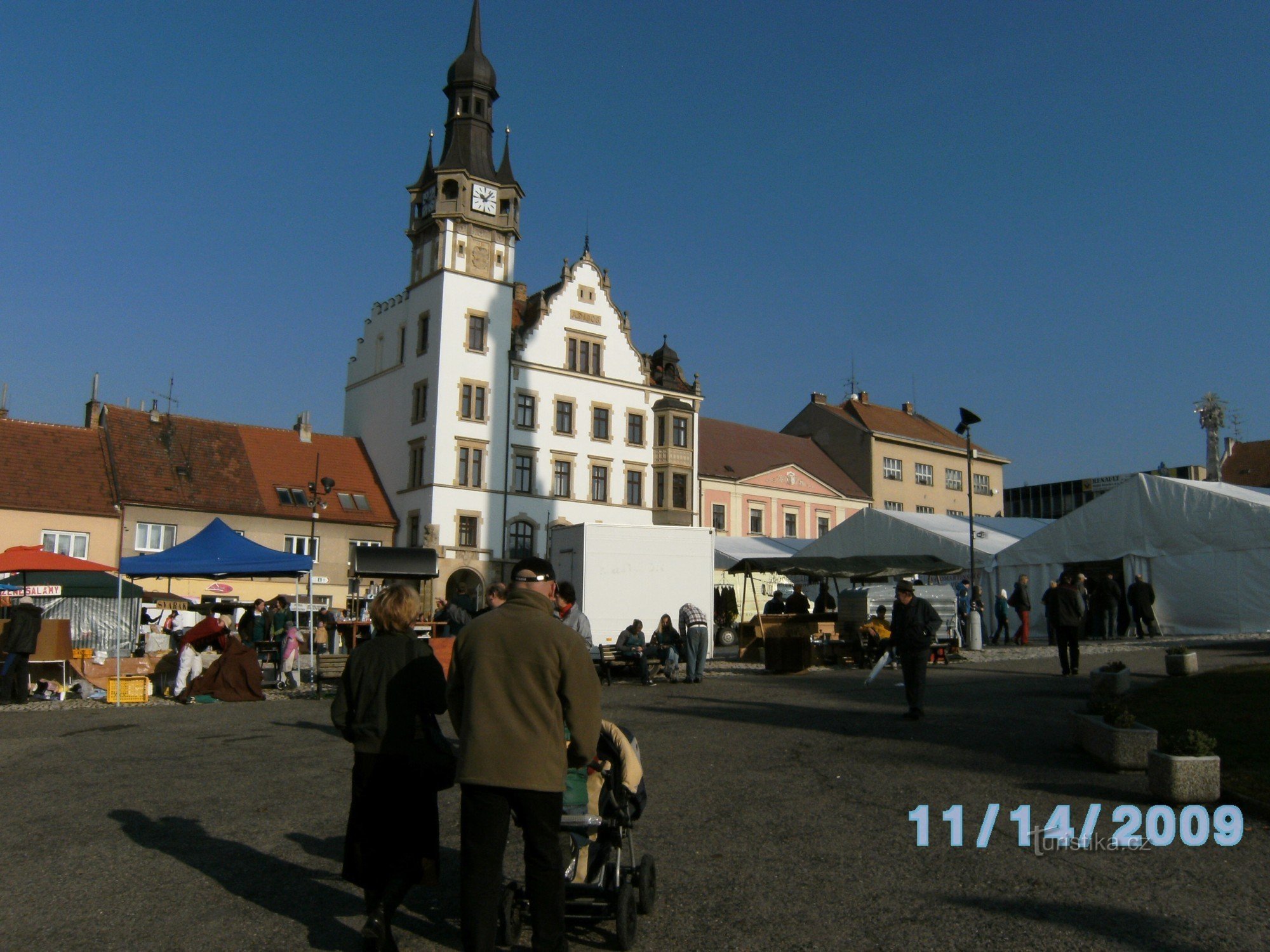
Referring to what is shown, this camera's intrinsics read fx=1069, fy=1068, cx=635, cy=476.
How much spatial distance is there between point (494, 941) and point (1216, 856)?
4.93 meters

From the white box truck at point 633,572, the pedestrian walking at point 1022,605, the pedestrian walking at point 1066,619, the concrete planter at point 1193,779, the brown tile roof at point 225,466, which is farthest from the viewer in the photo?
the brown tile roof at point 225,466

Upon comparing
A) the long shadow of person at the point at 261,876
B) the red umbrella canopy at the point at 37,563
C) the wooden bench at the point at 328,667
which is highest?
the red umbrella canopy at the point at 37,563

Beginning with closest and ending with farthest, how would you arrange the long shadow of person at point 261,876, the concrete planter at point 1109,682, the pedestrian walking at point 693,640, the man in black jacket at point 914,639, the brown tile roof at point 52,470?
the long shadow of person at point 261,876, the concrete planter at point 1109,682, the man in black jacket at point 914,639, the pedestrian walking at point 693,640, the brown tile roof at point 52,470

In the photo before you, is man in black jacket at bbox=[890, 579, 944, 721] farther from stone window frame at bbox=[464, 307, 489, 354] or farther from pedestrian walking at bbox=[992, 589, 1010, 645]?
stone window frame at bbox=[464, 307, 489, 354]

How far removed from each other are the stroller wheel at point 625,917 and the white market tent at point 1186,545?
2855 centimetres

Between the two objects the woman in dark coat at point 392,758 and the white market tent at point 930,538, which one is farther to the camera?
the white market tent at point 930,538

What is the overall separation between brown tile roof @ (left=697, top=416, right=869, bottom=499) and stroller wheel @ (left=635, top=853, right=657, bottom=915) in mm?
58051

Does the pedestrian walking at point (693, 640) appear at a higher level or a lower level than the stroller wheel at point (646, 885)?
higher

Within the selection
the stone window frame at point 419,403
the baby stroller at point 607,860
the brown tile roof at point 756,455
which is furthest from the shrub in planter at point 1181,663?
the brown tile roof at point 756,455

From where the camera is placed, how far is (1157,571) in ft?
103

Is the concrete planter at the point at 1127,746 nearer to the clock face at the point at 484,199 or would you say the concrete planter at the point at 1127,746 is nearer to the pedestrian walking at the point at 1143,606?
the pedestrian walking at the point at 1143,606

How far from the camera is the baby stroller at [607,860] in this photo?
17.3 ft

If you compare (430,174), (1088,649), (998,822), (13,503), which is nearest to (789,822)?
(998,822)
